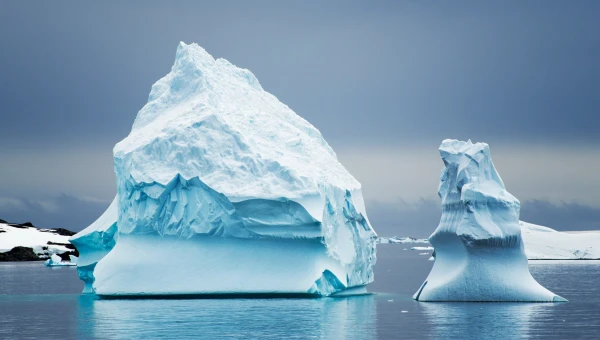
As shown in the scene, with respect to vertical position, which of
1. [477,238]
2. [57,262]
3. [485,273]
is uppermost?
[57,262]

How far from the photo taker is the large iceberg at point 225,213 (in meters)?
24.6

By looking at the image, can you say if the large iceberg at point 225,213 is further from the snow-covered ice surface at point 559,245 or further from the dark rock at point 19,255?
the dark rock at point 19,255

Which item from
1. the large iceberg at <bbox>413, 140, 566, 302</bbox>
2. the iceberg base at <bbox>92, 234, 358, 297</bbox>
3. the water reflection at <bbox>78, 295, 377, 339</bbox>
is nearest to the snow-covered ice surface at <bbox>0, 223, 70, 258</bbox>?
the iceberg base at <bbox>92, 234, 358, 297</bbox>

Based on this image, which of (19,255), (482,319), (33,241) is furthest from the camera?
(33,241)

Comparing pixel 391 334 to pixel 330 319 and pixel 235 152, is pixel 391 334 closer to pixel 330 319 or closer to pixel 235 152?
pixel 330 319

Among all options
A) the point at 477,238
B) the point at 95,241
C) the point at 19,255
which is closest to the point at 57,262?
the point at 19,255

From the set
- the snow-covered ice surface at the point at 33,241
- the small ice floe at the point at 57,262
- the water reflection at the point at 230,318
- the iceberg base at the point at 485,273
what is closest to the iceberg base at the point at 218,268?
the water reflection at the point at 230,318

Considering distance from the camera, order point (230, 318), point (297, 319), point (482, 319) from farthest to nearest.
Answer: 1. point (230, 318)
2. point (297, 319)
3. point (482, 319)

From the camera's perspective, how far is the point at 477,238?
22203 mm

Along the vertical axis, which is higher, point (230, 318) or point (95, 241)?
point (95, 241)

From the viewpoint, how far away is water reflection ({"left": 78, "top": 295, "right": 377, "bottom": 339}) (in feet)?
59.2

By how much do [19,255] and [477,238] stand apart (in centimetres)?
5636

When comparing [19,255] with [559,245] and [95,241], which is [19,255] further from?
[95,241]

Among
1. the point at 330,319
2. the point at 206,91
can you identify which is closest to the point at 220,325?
the point at 330,319
